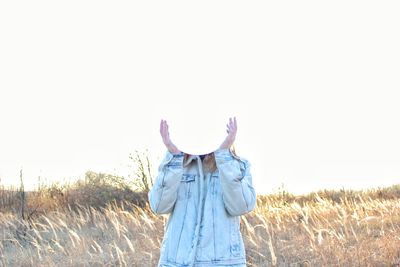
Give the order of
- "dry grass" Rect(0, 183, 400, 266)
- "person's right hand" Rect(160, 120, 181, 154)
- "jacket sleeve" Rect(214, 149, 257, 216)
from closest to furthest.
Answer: "jacket sleeve" Rect(214, 149, 257, 216)
"person's right hand" Rect(160, 120, 181, 154)
"dry grass" Rect(0, 183, 400, 266)

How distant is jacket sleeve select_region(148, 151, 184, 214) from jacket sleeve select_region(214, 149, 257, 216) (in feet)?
0.77

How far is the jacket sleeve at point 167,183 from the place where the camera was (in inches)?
138

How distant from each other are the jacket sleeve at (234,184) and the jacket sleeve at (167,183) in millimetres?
235

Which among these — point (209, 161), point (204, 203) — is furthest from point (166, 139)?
point (204, 203)

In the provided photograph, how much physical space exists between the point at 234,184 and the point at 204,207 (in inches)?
10.4

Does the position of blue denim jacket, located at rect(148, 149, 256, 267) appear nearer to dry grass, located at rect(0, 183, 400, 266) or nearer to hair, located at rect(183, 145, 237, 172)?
hair, located at rect(183, 145, 237, 172)

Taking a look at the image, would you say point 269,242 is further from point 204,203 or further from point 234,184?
point 234,184

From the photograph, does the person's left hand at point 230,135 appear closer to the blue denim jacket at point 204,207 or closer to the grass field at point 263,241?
the blue denim jacket at point 204,207

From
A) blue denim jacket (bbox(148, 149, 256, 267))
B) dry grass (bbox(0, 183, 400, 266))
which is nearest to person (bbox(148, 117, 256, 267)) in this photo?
blue denim jacket (bbox(148, 149, 256, 267))

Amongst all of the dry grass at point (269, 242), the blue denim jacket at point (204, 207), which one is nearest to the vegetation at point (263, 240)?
the dry grass at point (269, 242)

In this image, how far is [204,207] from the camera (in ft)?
11.7

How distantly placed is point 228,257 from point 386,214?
6.18 meters

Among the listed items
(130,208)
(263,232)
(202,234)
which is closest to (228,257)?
(202,234)

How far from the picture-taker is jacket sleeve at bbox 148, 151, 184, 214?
3502mm
